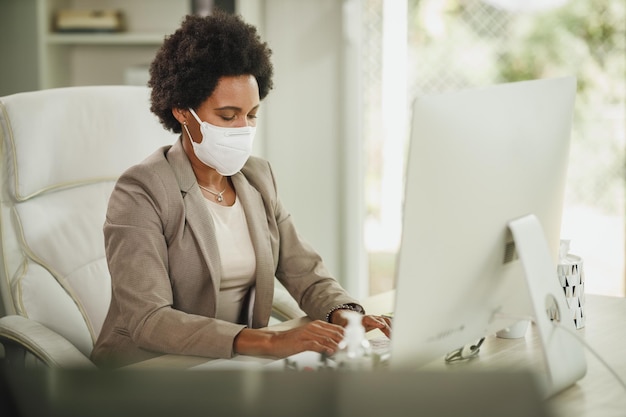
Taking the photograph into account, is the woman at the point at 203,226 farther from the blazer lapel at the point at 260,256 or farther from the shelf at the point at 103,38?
the shelf at the point at 103,38

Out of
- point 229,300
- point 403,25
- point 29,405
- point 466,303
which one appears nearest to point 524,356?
point 466,303

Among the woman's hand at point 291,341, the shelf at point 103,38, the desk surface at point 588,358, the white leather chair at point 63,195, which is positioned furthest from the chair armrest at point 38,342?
the shelf at point 103,38

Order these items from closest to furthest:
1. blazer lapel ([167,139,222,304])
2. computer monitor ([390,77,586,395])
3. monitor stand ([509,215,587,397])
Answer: computer monitor ([390,77,586,395]) < monitor stand ([509,215,587,397]) < blazer lapel ([167,139,222,304])

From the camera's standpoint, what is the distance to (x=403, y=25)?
3572 mm

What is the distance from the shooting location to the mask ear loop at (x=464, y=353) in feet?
4.32

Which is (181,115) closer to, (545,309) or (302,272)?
(302,272)

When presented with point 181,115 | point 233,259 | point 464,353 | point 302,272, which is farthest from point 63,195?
point 464,353

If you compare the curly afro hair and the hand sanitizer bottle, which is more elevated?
the curly afro hair

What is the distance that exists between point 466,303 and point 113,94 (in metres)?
1.18

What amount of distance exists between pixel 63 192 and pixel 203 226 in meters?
0.48

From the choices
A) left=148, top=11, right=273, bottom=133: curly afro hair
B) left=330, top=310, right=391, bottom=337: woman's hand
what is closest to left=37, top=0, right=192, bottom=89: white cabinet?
left=148, top=11, right=273, bottom=133: curly afro hair

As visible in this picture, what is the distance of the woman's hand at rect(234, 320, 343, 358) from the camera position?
1.30 meters

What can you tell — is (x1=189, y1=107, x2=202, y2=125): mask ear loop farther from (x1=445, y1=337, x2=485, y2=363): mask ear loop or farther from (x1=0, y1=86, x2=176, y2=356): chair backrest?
(x1=445, y1=337, x2=485, y2=363): mask ear loop

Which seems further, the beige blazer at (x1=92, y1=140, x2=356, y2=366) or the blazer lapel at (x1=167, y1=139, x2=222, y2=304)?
the blazer lapel at (x1=167, y1=139, x2=222, y2=304)
